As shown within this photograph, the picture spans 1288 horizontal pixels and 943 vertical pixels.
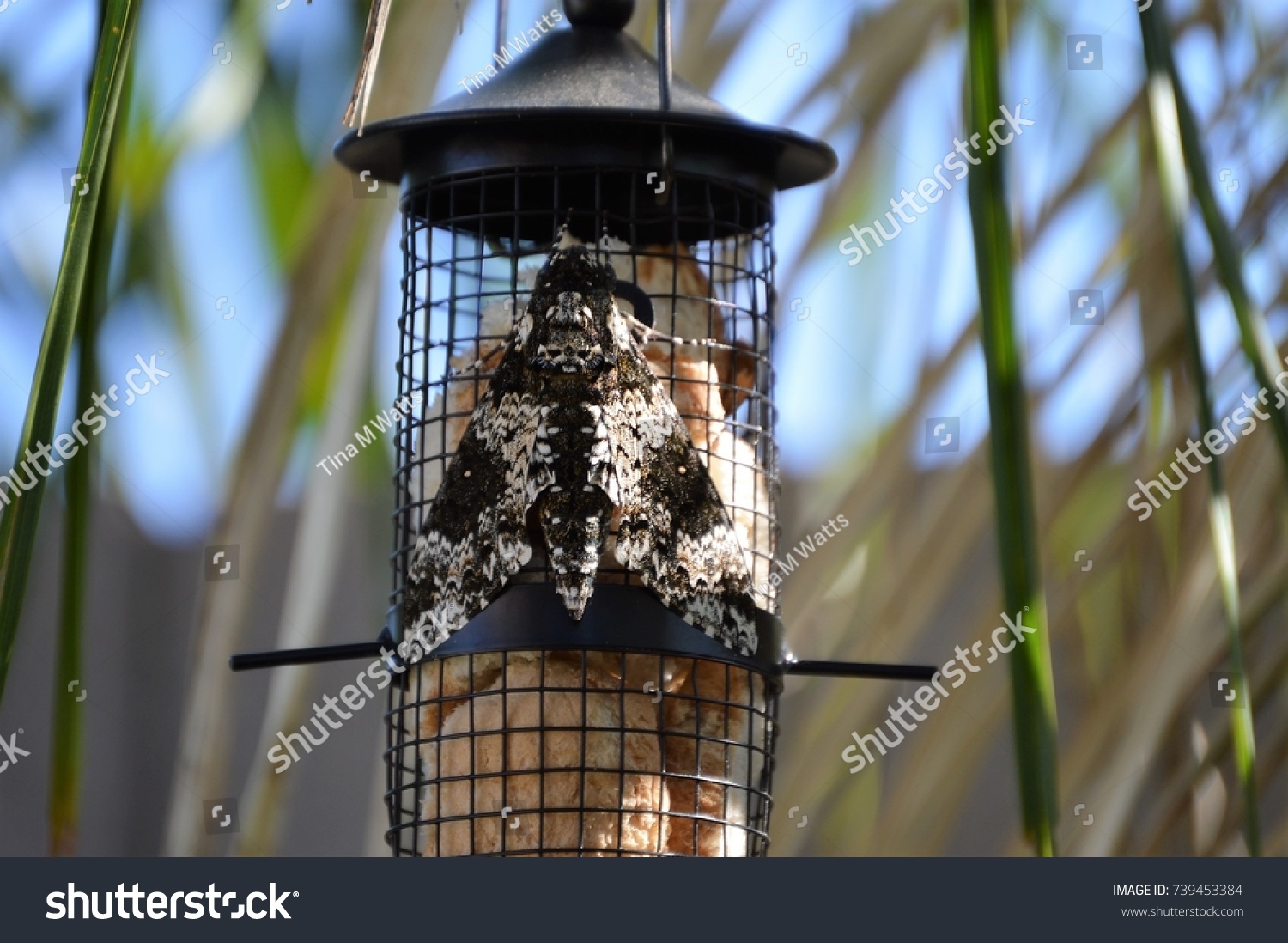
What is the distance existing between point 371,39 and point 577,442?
397 millimetres

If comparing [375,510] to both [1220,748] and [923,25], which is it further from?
[1220,748]

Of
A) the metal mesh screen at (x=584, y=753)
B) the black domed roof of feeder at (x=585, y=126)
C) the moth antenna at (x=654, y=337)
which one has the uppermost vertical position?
the black domed roof of feeder at (x=585, y=126)

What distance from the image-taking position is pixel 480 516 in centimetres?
137

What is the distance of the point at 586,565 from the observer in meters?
1.31

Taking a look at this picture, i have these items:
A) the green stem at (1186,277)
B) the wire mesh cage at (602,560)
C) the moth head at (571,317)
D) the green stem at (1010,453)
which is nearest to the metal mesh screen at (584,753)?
the wire mesh cage at (602,560)

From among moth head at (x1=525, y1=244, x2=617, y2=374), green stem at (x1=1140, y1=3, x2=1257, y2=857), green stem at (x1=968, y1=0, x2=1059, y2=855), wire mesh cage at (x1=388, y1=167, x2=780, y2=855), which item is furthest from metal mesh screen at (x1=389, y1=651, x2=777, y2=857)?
green stem at (x1=968, y1=0, x2=1059, y2=855)

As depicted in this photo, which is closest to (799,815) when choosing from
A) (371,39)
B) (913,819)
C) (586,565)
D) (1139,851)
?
(913,819)

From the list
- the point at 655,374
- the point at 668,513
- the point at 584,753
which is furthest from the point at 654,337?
the point at 584,753

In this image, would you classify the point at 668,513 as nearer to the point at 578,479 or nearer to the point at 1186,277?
the point at 578,479

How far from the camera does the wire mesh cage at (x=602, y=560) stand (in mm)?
1390

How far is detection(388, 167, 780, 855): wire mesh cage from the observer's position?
1390 millimetres

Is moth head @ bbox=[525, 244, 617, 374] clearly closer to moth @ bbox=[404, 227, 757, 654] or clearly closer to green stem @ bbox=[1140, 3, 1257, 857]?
moth @ bbox=[404, 227, 757, 654]

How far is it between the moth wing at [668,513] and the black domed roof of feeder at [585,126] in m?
0.22

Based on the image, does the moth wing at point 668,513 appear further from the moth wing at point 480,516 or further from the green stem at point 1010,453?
the green stem at point 1010,453
